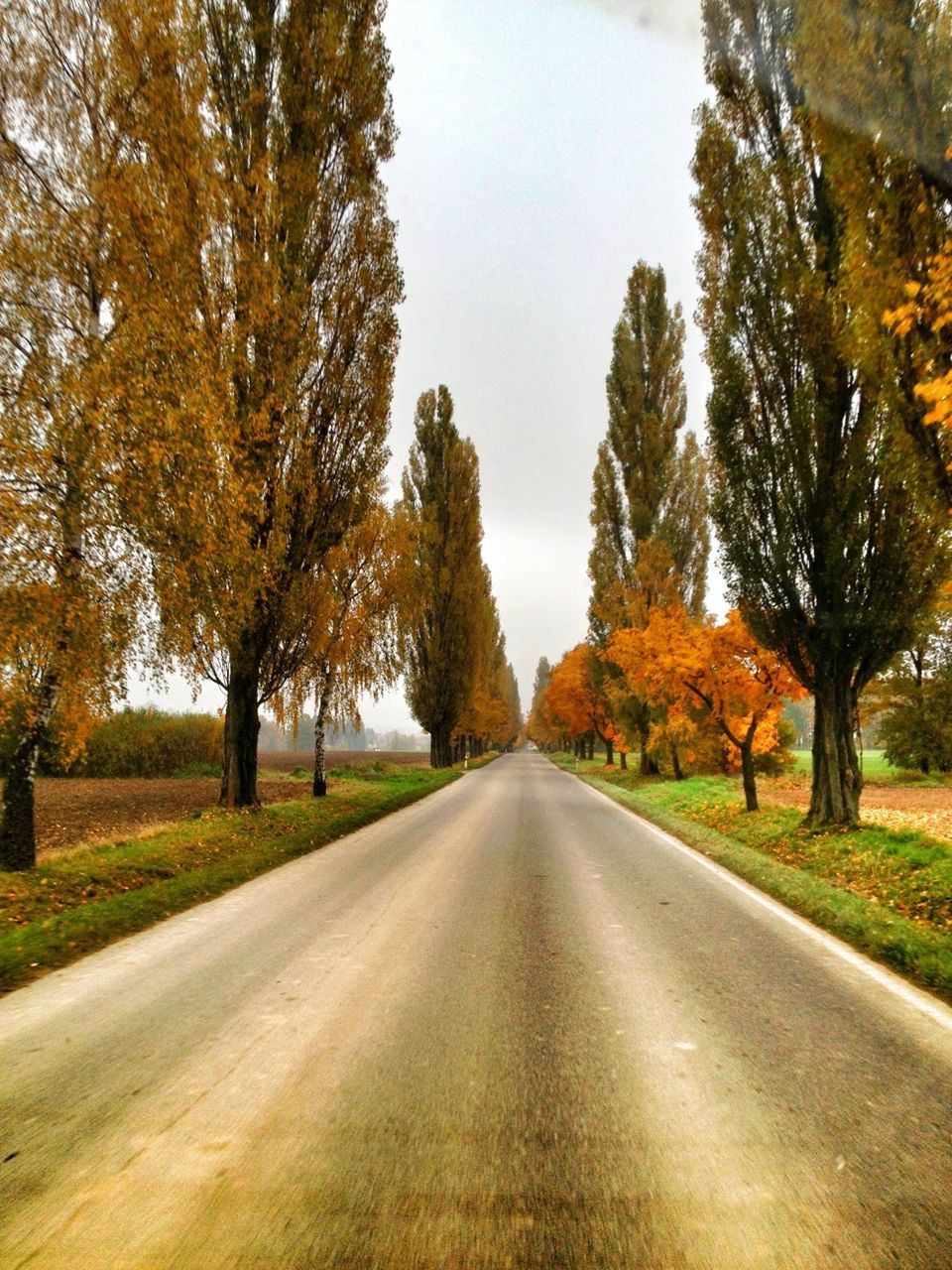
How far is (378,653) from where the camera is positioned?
60.9ft

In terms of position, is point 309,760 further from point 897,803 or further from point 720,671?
point 720,671

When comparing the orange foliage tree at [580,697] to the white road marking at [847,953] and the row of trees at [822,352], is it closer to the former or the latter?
the row of trees at [822,352]

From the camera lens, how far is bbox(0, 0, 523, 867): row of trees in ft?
22.9

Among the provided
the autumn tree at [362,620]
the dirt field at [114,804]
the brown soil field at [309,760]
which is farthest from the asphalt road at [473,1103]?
the brown soil field at [309,760]

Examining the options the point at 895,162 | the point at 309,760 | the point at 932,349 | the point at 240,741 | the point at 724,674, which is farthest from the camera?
the point at 309,760

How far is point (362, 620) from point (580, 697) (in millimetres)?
26380

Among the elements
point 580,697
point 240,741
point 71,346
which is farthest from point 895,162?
point 580,697

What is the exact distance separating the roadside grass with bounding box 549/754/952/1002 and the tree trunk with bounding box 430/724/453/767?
2092cm

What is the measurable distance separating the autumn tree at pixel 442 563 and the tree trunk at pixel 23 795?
24207 mm

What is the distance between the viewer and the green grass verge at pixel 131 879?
203 inches

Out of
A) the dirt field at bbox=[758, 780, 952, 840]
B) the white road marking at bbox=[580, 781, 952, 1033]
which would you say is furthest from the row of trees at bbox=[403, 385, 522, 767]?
the white road marking at bbox=[580, 781, 952, 1033]

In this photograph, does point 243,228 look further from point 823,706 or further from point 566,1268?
point 566,1268

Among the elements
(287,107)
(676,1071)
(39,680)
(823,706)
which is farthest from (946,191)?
(287,107)

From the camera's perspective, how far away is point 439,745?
35.7 m
